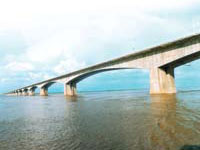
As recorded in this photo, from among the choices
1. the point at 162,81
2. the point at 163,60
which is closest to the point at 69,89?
the point at 162,81

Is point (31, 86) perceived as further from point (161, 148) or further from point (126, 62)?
point (161, 148)

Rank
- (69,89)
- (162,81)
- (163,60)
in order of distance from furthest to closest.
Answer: (69,89) < (162,81) < (163,60)

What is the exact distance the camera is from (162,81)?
49.2 metres

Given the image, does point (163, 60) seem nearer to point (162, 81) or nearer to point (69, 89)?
point (162, 81)

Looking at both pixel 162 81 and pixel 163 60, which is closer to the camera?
pixel 163 60

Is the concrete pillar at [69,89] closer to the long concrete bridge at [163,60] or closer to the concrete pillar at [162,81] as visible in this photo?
the long concrete bridge at [163,60]

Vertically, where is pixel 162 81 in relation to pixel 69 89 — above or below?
above

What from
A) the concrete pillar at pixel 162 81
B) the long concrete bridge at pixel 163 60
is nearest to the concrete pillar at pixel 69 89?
the long concrete bridge at pixel 163 60

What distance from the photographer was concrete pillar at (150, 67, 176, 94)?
48938 mm

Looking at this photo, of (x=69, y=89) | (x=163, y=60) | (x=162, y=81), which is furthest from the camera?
(x=69, y=89)

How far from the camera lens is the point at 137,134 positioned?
39.9ft

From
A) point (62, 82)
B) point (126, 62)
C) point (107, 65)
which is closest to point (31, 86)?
point (62, 82)

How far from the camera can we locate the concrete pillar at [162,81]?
48.9 m

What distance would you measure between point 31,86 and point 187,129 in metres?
128
